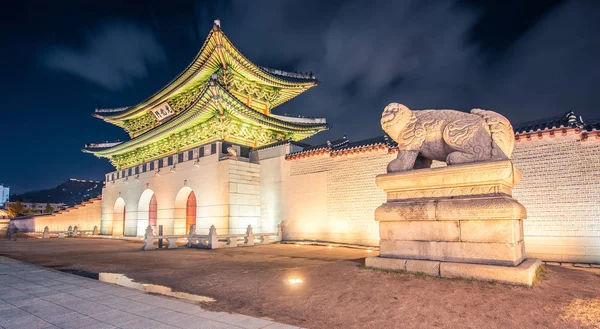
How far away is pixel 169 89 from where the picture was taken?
21000 mm

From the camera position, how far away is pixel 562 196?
9773 mm

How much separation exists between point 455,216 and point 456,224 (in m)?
0.13

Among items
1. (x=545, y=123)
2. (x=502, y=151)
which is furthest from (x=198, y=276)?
(x=545, y=123)

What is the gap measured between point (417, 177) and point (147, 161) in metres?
21.8

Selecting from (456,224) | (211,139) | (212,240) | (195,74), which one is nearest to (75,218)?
(211,139)

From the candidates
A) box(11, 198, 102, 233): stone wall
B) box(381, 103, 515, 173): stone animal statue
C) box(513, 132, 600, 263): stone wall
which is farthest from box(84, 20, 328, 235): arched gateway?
box(381, 103, 515, 173): stone animal statue

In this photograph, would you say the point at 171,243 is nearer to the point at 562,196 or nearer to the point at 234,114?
the point at 234,114

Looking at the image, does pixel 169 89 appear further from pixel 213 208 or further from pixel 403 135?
pixel 403 135

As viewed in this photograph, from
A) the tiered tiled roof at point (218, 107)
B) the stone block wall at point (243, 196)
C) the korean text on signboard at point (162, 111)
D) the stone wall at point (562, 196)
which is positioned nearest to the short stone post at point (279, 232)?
the stone block wall at point (243, 196)

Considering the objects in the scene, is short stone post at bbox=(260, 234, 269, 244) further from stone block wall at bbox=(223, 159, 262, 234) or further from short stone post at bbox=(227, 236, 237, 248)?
short stone post at bbox=(227, 236, 237, 248)

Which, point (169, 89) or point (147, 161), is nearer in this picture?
point (169, 89)

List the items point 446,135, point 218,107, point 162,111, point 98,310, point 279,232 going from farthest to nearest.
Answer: point 162,111 < point 218,107 < point 279,232 < point 446,135 < point 98,310

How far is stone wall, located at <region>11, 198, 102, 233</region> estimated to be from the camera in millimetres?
28531

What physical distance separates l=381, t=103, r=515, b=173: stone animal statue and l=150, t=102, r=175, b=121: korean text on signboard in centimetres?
1989
